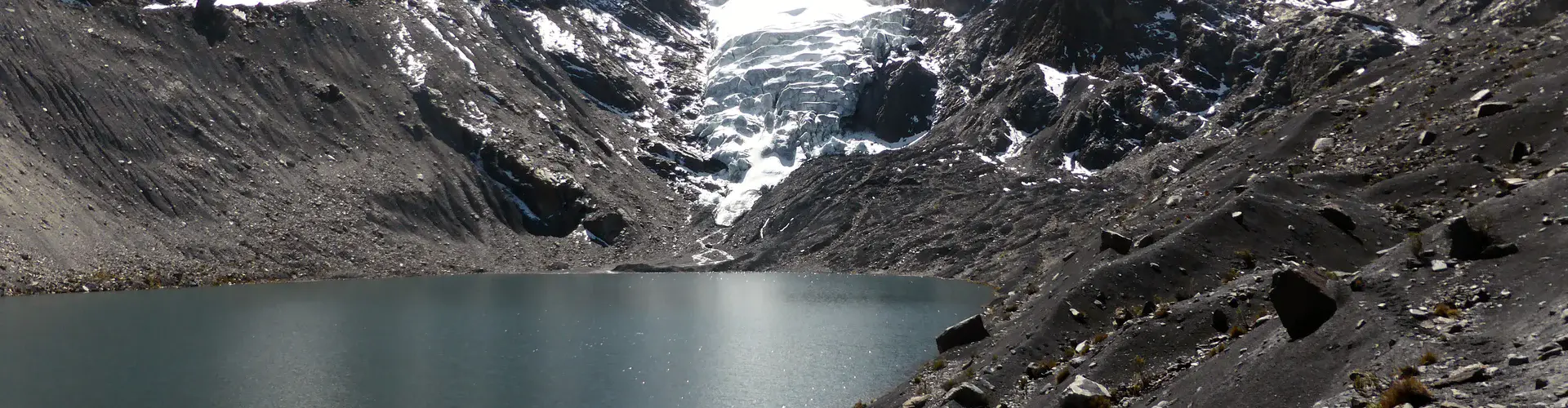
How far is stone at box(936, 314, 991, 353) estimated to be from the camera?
1538 inches

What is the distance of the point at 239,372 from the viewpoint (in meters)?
45.5

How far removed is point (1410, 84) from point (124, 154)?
122 metres

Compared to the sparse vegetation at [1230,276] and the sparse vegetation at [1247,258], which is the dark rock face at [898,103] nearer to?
the sparse vegetation at [1247,258]

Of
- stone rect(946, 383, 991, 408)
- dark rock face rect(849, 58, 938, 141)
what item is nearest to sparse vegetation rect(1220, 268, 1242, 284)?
stone rect(946, 383, 991, 408)

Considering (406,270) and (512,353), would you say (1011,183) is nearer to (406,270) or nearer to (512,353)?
(406,270)

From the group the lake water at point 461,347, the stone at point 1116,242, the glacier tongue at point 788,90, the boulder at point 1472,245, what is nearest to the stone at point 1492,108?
the stone at point 1116,242

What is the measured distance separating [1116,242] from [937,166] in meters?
99.1

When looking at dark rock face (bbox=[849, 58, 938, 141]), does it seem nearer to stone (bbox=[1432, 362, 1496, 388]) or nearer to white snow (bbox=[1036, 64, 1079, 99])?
white snow (bbox=[1036, 64, 1079, 99])

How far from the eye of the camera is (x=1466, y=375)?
1511 centimetres

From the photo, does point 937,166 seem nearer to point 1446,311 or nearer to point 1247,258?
point 1247,258

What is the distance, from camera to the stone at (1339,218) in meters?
35.8

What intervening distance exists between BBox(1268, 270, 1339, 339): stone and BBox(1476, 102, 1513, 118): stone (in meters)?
25.3

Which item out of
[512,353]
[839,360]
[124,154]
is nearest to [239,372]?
[512,353]

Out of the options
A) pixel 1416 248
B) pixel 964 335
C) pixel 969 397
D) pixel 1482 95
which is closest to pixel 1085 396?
pixel 969 397
